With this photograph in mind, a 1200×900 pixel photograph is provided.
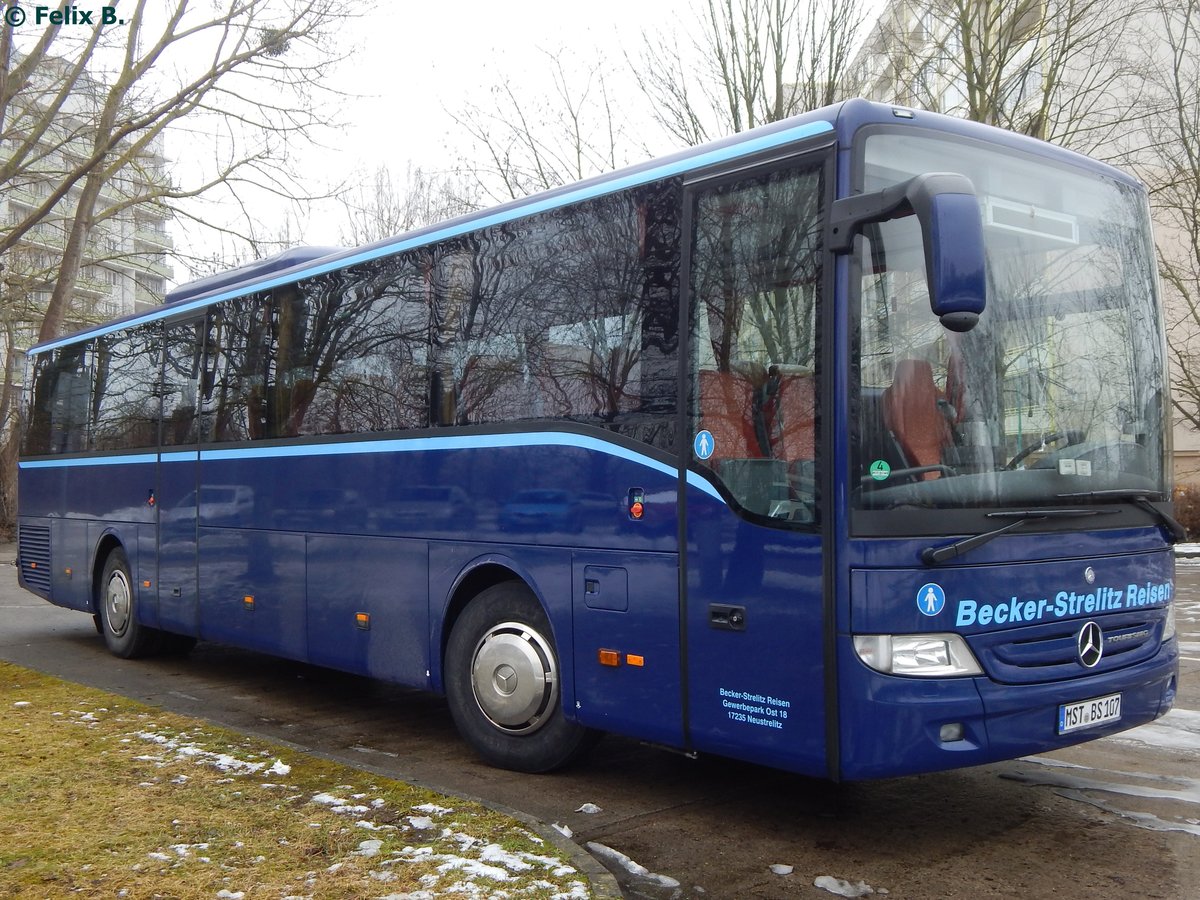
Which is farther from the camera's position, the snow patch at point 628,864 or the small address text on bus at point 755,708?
the small address text on bus at point 755,708

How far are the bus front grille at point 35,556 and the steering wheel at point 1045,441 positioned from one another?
1099cm

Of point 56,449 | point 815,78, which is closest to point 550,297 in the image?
point 56,449

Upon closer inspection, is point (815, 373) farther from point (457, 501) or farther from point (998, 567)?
point (457, 501)

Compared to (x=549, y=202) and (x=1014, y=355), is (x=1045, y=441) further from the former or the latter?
(x=549, y=202)

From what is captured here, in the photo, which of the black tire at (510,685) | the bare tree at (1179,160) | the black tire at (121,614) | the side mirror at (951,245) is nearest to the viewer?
the side mirror at (951,245)

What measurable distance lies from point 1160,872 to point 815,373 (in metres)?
2.56

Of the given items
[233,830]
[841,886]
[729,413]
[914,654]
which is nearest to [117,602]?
[233,830]

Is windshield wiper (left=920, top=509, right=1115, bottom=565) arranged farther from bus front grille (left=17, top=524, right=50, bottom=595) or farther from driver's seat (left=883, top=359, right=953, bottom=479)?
bus front grille (left=17, top=524, right=50, bottom=595)

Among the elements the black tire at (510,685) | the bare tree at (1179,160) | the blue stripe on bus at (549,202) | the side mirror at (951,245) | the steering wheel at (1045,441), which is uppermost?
the bare tree at (1179,160)

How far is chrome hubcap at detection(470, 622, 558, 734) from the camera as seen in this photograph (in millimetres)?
6617

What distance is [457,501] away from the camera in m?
7.16

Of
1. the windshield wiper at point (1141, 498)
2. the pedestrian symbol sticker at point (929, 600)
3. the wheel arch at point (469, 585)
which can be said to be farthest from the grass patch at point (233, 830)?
the windshield wiper at point (1141, 498)

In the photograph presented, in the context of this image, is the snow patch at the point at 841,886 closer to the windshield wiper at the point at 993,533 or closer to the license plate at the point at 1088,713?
the license plate at the point at 1088,713

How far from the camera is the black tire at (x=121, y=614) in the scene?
37.1 feet
